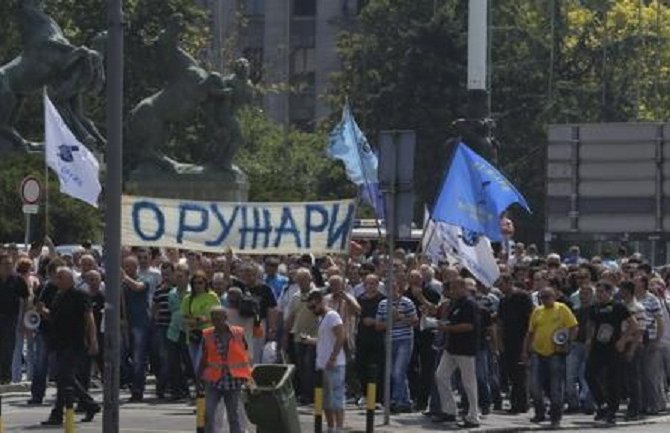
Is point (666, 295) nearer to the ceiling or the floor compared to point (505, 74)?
nearer to the floor

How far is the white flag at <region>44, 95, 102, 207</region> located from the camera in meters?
30.0

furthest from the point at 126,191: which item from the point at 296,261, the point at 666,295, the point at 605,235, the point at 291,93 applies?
the point at 291,93

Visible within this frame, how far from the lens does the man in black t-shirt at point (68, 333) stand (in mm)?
22391

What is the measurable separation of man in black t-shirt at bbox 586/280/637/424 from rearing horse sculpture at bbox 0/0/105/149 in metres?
17.1

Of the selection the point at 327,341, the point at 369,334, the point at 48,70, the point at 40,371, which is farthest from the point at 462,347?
the point at 48,70

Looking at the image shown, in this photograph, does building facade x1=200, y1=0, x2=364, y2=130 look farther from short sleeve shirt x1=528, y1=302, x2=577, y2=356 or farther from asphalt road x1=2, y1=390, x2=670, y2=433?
short sleeve shirt x1=528, y1=302, x2=577, y2=356

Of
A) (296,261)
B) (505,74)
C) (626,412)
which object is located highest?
(505,74)

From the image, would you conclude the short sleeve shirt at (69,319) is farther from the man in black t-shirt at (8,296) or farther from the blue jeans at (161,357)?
the blue jeans at (161,357)

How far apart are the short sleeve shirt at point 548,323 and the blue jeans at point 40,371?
5.66 metres

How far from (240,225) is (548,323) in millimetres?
4060

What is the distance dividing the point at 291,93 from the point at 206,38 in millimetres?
24678

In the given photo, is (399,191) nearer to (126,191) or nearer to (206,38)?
(126,191)

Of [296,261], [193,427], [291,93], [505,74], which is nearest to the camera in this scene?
[193,427]

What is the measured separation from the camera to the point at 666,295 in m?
28.4
